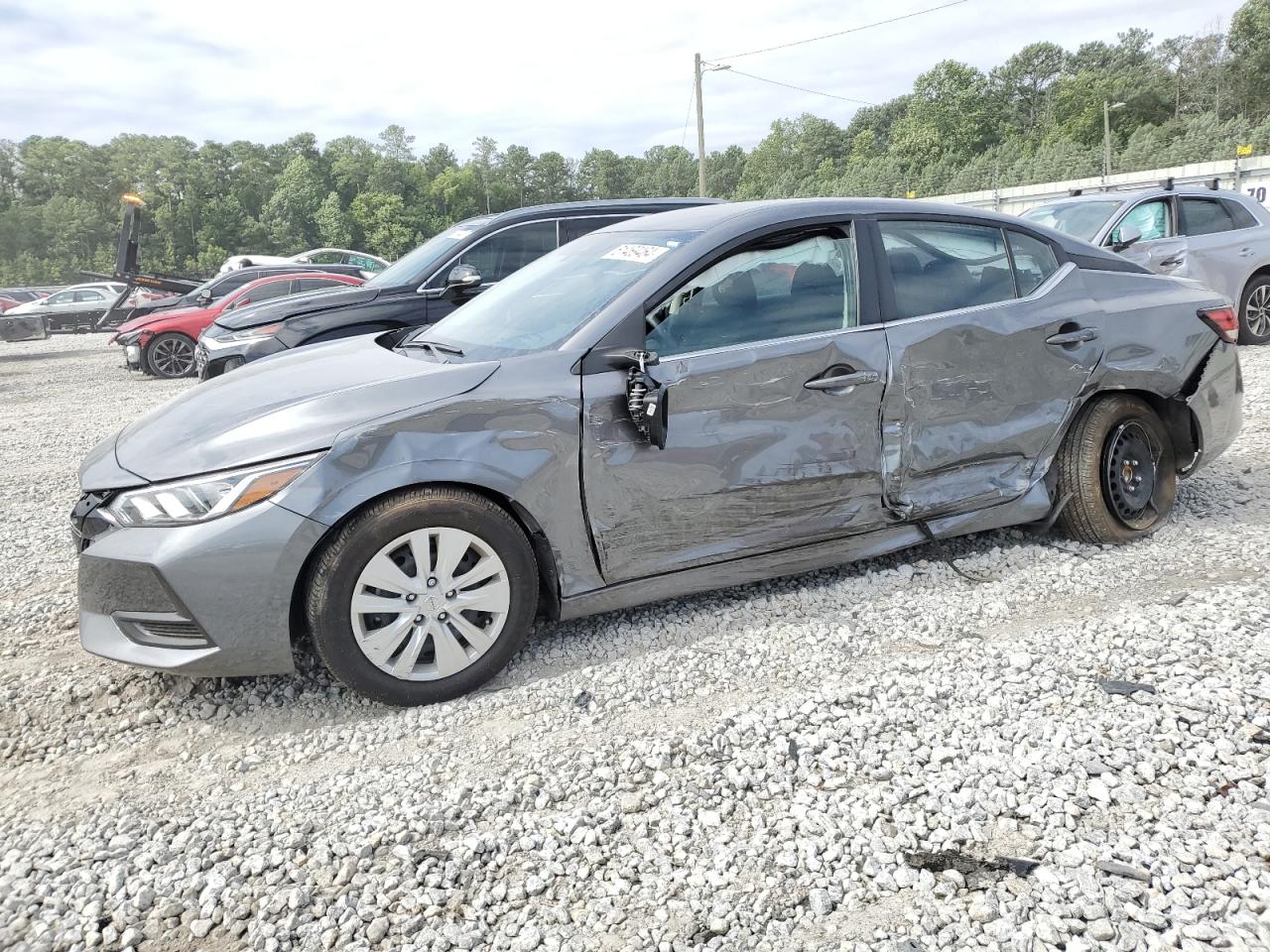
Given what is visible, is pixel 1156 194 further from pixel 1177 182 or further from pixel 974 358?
pixel 1177 182

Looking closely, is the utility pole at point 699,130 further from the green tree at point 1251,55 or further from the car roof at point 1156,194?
the green tree at point 1251,55

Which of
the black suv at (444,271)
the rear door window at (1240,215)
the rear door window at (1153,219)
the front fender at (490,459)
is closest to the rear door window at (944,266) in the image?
the front fender at (490,459)

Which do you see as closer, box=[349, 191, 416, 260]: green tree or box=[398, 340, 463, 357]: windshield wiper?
box=[398, 340, 463, 357]: windshield wiper

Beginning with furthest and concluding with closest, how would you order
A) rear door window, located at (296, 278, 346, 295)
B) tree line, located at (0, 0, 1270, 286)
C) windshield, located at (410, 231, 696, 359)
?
tree line, located at (0, 0, 1270, 286) → rear door window, located at (296, 278, 346, 295) → windshield, located at (410, 231, 696, 359)

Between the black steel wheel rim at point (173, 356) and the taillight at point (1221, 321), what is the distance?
46.3ft

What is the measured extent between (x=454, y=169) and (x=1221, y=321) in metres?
145

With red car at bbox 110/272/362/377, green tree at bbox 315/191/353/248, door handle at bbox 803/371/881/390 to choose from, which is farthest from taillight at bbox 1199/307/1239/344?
green tree at bbox 315/191/353/248

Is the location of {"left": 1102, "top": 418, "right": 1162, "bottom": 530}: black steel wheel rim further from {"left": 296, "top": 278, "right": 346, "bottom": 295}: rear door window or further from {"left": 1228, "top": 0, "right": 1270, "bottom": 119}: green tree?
{"left": 1228, "top": 0, "right": 1270, "bottom": 119}: green tree

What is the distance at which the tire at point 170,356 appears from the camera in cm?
1482

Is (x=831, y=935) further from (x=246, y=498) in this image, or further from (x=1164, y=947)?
(x=246, y=498)

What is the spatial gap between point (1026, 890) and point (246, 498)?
2366mm

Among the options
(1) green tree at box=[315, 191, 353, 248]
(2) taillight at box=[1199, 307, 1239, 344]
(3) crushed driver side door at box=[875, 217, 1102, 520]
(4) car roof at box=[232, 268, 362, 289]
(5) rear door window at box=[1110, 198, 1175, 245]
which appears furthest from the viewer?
(1) green tree at box=[315, 191, 353, 248]

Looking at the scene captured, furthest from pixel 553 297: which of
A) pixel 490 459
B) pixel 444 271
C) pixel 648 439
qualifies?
pixel 444 271

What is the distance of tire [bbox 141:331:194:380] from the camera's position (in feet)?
48.6
